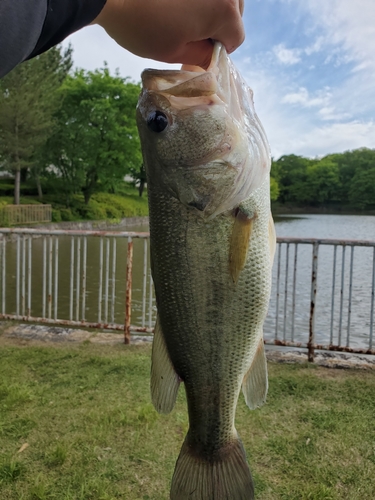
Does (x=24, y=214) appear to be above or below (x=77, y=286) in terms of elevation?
above

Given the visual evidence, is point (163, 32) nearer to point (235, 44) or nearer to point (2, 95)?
point (235, 44)

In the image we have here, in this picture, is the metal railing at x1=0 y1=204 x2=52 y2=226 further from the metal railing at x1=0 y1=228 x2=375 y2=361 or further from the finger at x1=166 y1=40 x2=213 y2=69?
the finger at x1=166 y1=40 x2=213 y2=69

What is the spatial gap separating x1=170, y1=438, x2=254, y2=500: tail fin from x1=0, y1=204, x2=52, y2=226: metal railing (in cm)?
2505

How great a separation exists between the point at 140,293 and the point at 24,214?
1869 centimetres

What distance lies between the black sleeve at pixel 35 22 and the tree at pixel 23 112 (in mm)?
28265

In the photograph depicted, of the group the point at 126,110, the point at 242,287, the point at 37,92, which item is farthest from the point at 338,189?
the point at 242,287

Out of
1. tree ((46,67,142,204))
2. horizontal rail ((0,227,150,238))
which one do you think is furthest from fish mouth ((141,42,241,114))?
tree ((46,67,142,204))

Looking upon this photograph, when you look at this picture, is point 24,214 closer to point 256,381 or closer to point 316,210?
point 256,381

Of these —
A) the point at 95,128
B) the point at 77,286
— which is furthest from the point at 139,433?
the point at 95,128

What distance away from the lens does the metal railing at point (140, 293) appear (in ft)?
19.5

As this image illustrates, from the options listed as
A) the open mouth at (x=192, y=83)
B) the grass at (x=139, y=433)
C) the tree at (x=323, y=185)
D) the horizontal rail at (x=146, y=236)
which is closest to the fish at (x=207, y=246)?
the open mouth at (x=192, y=83)

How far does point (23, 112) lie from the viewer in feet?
90.3

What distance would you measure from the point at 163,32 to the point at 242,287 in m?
0.94

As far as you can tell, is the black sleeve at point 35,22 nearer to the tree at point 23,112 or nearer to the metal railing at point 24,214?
the metal railing at point 24,214
